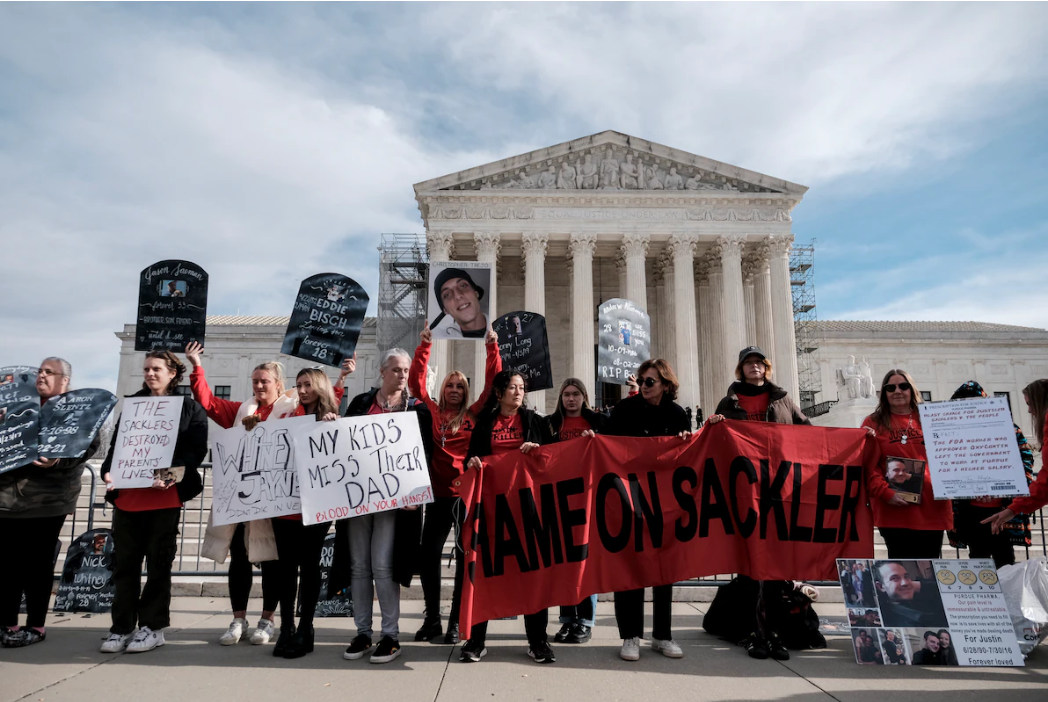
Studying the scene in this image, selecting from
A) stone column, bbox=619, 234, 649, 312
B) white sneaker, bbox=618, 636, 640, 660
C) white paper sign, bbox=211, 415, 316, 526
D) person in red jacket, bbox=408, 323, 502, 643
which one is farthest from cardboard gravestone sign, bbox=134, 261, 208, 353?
stone column, bbox=619, 234, 649, 312

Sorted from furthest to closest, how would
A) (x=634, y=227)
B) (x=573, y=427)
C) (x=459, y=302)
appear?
1. (x=634, y=227)
2. (x=459, y=302)
3. (x=573, y=427)

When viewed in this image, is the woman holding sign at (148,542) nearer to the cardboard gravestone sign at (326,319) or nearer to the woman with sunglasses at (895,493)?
the cardboard gravestone sign at (326,319)

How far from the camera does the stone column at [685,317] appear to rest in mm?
29562

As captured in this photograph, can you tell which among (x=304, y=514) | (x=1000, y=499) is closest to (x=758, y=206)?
(x=1000, y=499)

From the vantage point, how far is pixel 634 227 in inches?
1254

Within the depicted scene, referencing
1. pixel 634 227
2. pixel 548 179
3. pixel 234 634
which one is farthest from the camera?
pixel 548 179

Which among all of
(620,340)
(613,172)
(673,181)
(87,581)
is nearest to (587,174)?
(613,172)

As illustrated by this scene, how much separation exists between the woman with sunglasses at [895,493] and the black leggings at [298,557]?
4.77m

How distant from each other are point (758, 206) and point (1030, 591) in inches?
1151

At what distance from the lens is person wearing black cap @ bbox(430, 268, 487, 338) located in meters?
8.23

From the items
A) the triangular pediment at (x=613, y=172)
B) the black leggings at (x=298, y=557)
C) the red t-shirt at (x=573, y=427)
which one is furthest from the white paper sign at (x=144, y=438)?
the triangular pediment at (x=613, y=172)

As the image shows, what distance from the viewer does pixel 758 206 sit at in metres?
32.2

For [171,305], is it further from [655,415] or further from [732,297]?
[732,297]

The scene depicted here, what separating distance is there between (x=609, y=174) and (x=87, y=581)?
97.2 ft
